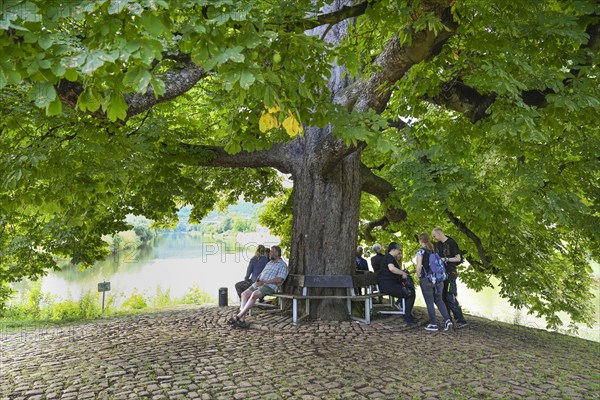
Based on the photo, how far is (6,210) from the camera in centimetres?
522

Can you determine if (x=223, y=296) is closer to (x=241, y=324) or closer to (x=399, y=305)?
(x=241, y=324)

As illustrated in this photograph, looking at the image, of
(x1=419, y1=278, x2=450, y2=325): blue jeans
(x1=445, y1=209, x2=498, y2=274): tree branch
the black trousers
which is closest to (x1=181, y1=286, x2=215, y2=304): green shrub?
the black trousers

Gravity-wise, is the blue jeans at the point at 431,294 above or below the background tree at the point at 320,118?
below

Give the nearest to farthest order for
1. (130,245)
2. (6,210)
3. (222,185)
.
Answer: (6,210) → (222,185) → (130,245)

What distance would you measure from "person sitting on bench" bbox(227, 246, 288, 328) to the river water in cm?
909

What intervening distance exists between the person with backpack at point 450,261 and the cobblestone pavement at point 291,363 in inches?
16.4

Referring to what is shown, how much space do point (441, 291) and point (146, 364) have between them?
14.0 feet

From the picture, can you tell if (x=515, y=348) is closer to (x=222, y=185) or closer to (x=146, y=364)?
(x=146, y=364)

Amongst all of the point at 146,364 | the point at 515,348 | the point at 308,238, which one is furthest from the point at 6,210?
the point at 515,348

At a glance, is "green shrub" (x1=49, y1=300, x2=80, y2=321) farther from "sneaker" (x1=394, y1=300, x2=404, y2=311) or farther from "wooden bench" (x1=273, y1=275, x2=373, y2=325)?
"sneaker" (x1=394, y1=300, x2=404, y2=311)

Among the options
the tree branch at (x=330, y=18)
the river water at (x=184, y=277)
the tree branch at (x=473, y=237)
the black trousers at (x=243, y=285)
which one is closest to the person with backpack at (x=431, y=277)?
the black trousers at (x=243, y=285)

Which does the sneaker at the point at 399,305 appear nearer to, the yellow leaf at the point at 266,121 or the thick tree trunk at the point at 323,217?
the thick tree trunk at the point at 323,217

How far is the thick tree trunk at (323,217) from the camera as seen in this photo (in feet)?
26.5

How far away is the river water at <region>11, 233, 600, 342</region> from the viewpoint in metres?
19.6
